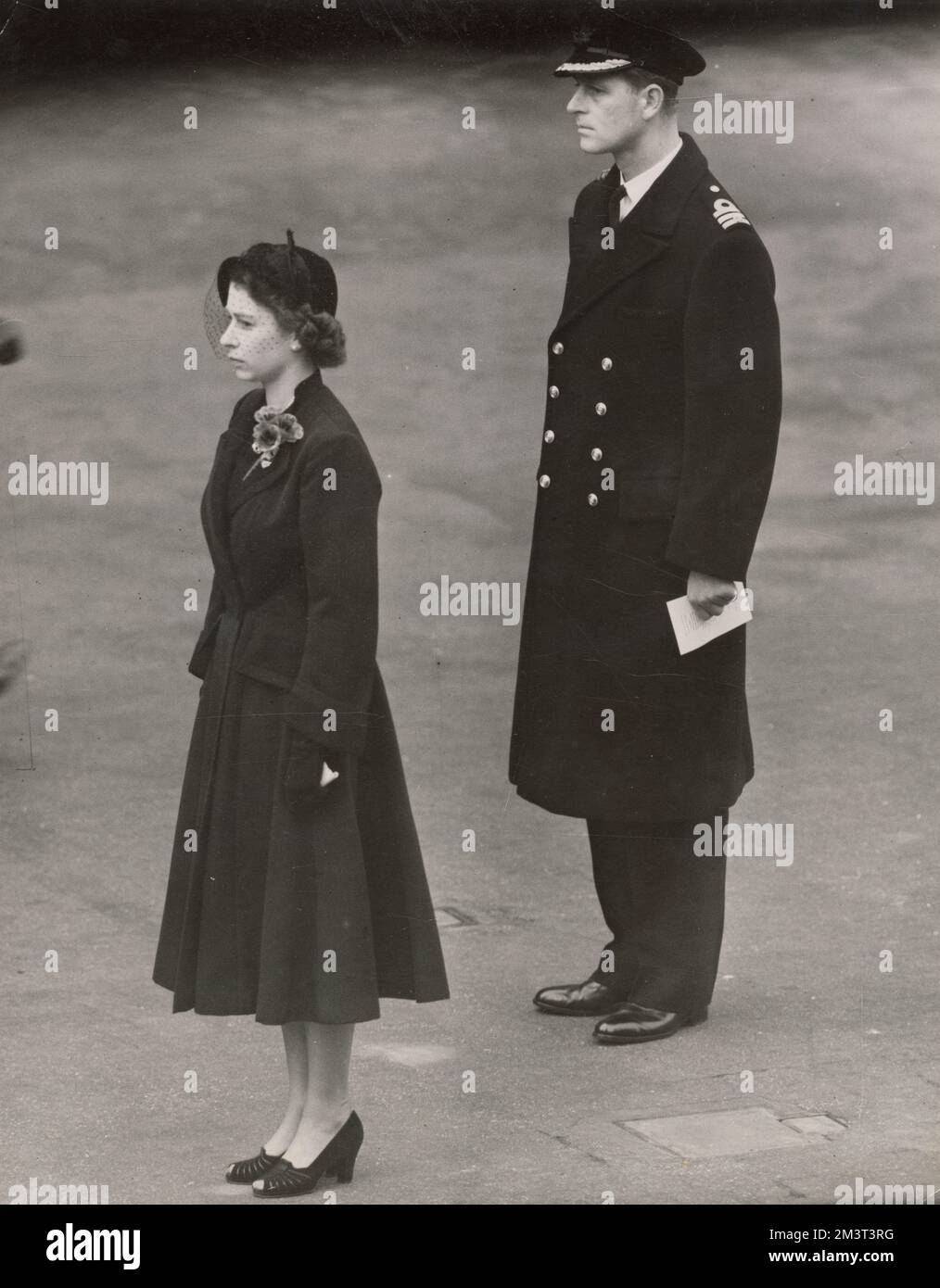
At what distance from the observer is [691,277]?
6.38 metres

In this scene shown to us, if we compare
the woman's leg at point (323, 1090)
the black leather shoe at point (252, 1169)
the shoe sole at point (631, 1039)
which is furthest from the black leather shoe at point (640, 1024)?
the black leather shoe at point (252, 1169)

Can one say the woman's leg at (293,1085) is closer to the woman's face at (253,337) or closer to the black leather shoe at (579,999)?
the black leather shoe at (579,999)

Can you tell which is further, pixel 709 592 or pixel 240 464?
pixel 709 592

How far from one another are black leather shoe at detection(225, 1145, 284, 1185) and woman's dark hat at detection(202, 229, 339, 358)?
6.43 ft

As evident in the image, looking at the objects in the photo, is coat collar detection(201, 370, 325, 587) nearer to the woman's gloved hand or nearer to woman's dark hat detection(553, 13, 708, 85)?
the woman's gloved hand

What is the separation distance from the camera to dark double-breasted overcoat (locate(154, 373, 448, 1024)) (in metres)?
5.68

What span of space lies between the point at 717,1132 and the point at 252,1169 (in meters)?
1.17

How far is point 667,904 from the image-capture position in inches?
263

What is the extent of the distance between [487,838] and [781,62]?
226cm

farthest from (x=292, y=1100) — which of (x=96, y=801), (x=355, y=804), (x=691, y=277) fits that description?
(x=691, y=277)

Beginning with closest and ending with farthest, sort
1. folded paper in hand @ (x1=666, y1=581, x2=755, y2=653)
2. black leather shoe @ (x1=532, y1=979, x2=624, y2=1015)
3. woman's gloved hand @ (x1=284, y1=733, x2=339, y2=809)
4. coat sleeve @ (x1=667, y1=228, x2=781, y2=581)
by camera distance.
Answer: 1. woman's gloved hand @ (x1=284, y1=733, x2=339, y2=809)
2. coat sleeve @ (x1=667, y1=228, x2=781, y2=581)
3. folded paper in hand @ (x1=666, y1=581, x2=755, y2=653)
4. black leather shoe @ (x1=532, y1=979, x2=624, y2=1015)

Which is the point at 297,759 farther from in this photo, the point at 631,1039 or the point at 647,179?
the point at 647,179

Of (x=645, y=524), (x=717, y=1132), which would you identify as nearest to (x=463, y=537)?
(x=645, y=524)

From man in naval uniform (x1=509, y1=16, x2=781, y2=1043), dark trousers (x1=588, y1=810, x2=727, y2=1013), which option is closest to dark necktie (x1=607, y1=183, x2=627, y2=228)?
man in naval uniform (x1=509, y1=16, x2=781, y2=1043)
